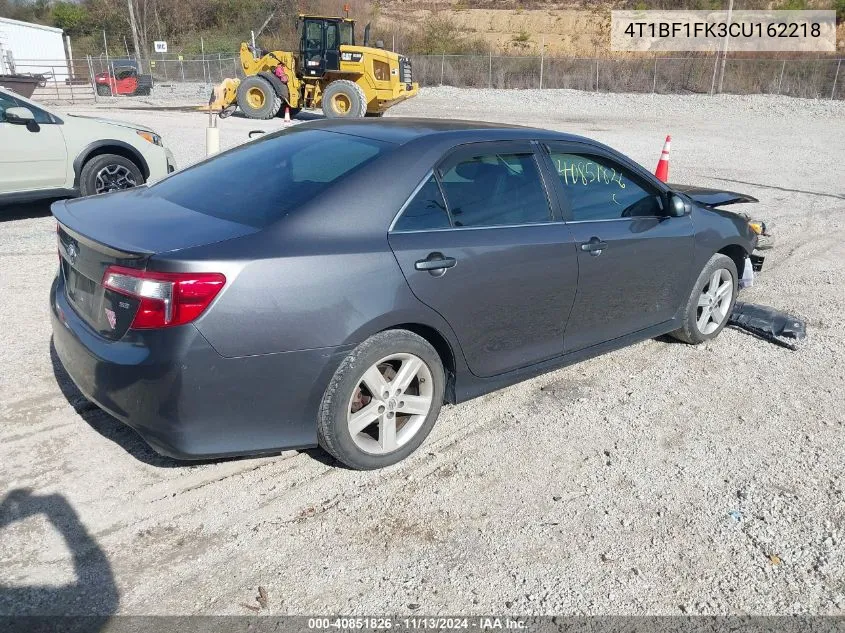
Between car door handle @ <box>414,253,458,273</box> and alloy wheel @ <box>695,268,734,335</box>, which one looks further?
alloy wheel @ <box>695,268,734,335</box>

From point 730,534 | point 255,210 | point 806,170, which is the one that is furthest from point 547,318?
point 806,170

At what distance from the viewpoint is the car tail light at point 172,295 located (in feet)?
9.09

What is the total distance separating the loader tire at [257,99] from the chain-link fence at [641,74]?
1894 cm

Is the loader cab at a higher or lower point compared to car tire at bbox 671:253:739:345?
higher

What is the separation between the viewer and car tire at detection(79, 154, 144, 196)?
320 inches

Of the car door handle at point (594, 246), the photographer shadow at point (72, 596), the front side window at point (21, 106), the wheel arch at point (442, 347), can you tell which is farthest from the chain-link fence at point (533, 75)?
the photographer shadow at point (72, 596)

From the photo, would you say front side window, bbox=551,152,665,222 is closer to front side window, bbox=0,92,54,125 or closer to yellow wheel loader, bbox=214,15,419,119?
front side window, bbox=0,92,54,125

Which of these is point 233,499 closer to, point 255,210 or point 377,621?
point 377,621

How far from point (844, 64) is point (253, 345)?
36852 mm

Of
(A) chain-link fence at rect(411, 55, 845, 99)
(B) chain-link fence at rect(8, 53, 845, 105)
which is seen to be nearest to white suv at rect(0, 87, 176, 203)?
(B) chain-link fence at rect(8, 53, 845, 105)

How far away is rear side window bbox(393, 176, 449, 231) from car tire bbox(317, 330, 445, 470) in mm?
510

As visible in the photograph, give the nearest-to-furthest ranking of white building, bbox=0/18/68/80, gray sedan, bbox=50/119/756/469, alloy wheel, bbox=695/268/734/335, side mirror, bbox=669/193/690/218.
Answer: gray sedan, bbox=50/119/756/469 → side mirror, bbox=669/193/690/218 → alloy wheel, bbox=695/268/734/335 → white building, bbox=0/18/68/80

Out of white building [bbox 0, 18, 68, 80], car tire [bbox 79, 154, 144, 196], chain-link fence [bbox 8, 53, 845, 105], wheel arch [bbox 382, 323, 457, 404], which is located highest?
white building [bbox 0, 18, 68, 80]

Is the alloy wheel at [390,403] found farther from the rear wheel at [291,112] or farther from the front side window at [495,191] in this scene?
the rear wheel at [291,112]
